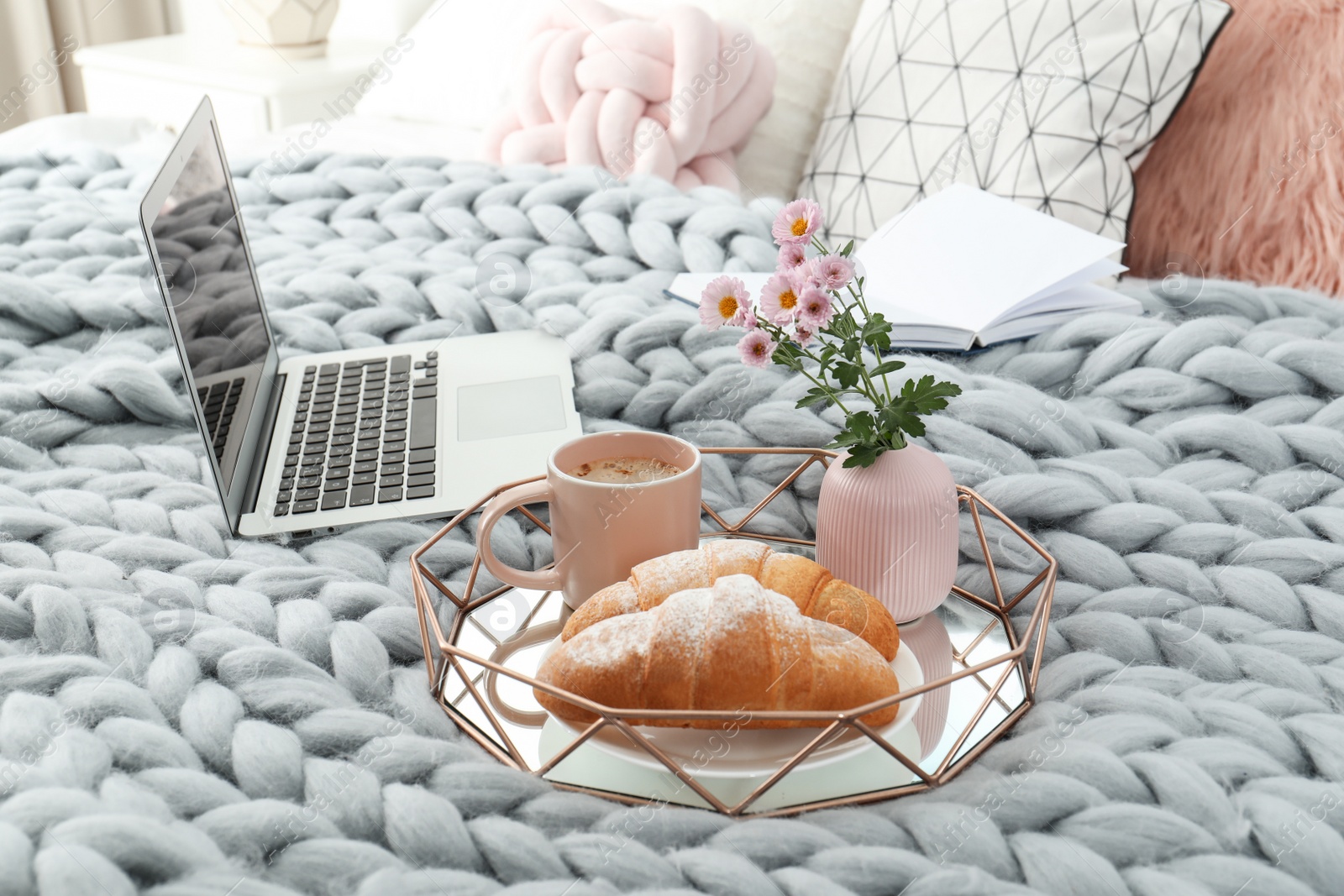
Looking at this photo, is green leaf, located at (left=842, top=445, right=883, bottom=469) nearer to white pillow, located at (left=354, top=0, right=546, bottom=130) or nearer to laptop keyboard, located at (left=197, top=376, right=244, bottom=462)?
laptop keyboard, located at (left=197, top=376, right=244, bottom=462)

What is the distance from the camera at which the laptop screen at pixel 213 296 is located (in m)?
0.67

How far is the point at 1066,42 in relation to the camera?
1197mm

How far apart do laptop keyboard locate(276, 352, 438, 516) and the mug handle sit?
0.14m

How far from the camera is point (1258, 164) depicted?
1.07 m

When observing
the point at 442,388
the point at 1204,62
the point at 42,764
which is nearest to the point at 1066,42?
the point at 1204,62

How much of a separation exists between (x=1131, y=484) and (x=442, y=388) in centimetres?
52

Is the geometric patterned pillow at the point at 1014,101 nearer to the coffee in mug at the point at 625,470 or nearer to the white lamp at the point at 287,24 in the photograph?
the coffee in mug at the point at 625,470

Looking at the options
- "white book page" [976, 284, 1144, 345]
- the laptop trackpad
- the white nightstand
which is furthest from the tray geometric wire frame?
the white nightstand

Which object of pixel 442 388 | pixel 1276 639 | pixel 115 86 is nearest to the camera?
pixel 1276 639

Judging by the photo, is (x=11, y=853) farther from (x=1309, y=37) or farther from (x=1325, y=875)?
(x=1309, y=37)

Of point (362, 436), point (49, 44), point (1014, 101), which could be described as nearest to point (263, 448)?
point (362, 436)

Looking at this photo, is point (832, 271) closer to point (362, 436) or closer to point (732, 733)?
point (732, 733)

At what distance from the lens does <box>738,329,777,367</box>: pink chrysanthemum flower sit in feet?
1.79

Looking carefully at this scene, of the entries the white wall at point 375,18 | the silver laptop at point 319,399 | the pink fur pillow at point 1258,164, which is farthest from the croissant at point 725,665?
the white wall at point 375,18
